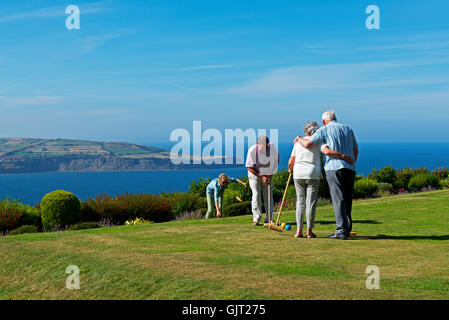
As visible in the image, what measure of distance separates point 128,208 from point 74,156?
13444 cm

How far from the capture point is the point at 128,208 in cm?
1986

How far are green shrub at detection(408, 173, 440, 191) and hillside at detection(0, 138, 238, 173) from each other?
104306 mm

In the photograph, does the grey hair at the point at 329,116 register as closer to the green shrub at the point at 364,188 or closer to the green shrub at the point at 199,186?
the green shrub at the point at 199,186

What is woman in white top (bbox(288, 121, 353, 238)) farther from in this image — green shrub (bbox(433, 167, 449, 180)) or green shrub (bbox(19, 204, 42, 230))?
green shrub (bbox(433, 167, 449, 180))

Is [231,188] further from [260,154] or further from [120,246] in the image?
[120,246]

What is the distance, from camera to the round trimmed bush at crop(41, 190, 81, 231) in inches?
690

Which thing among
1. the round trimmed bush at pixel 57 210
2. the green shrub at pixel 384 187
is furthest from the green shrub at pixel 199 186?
the green shrub at pixel 384 187

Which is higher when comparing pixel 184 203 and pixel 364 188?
pixel 364 188

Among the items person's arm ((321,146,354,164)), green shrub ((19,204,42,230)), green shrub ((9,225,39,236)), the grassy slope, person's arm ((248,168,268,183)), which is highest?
the grassy slope

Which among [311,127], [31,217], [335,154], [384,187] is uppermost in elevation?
[311,127]

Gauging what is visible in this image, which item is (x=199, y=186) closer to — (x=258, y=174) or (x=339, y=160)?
(x=258, y=174)

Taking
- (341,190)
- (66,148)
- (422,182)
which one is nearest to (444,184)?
(422,182)

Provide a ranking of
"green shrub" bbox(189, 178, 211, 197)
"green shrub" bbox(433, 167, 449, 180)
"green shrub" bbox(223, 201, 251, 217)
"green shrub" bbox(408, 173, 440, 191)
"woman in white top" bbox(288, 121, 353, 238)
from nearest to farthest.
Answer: "woman in white top" bbox(288, 121, 353, 238) < "green shrub" bbox(223, 201, 251, 217) < "green shrub" bbox(189, 178, 211, 197) < "green shrub" bbox(408, 173, 440, 191) < "green shrub" bbox(433, 167, 449, 180)

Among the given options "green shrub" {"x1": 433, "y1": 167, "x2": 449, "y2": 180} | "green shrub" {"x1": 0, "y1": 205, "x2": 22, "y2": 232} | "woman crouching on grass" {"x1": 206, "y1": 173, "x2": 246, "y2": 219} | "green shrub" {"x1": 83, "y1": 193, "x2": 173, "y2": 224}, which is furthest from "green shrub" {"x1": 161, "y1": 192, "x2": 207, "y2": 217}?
"green shrub" {"x1": 433, "y1": 167, "x2": 449, "y2": 180}
